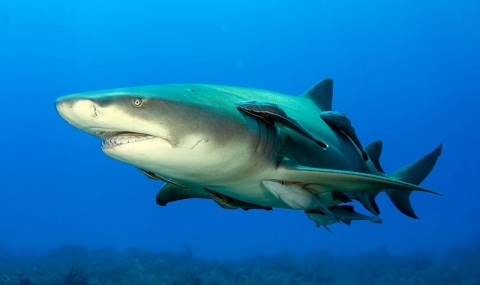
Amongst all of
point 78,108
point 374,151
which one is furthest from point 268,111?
point 374,151

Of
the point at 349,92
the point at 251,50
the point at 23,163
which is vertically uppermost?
the point at 251,50

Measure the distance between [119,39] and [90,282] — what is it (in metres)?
114

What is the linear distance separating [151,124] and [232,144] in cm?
74

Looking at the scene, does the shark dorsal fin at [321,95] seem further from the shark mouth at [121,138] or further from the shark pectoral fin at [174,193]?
the shark mouth at [121,138]

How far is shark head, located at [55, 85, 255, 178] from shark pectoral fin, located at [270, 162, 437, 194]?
2.77ft

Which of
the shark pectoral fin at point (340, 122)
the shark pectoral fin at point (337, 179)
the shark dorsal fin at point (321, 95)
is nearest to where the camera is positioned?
the shark pectoral fin at point (337, 179)

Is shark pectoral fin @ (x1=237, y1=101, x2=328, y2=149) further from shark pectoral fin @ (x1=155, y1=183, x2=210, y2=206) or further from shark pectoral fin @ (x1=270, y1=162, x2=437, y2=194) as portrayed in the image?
shark pectoral fin @ (x1=155, y1=183, x2=210, y2=206)

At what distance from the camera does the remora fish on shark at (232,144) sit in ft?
8.29

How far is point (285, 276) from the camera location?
16.7m

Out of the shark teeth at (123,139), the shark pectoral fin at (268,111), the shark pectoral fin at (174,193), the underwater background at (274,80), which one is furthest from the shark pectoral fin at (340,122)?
the underwater background at (274,80)

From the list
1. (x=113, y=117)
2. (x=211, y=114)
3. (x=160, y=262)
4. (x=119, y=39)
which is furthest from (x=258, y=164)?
(x=119, y=39)

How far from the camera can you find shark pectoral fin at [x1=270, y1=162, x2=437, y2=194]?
3441mm

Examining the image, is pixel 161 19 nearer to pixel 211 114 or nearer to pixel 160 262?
pixel 160 262

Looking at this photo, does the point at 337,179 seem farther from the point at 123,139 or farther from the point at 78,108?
the point at 78,108
